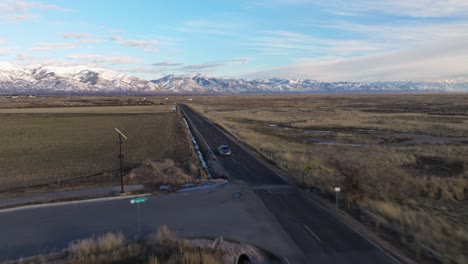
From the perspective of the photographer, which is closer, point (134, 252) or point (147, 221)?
point (134, 252)

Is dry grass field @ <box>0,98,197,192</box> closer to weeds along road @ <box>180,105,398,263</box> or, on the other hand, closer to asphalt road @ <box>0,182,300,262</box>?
asphalt road @ <box>0,182,300,262</box>

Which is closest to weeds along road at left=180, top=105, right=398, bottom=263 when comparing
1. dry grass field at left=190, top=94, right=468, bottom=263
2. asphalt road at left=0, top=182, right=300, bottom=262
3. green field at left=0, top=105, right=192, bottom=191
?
asphalt road at left=0, top=182, right=300, bottom=262

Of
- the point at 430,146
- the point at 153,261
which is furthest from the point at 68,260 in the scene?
the point at 430,146

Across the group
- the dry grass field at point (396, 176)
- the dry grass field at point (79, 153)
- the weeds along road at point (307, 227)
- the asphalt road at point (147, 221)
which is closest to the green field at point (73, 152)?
the dry grass field at point (79, 153)

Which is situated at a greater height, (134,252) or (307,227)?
(134,252)

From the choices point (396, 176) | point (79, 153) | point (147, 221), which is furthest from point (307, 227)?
point (79, 153)

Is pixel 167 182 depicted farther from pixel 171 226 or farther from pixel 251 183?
pixel 171 226

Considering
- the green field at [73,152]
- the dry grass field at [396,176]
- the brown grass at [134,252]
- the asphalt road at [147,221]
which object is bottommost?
the green field at [73,152]

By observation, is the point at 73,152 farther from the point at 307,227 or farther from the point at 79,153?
the point at 307,227

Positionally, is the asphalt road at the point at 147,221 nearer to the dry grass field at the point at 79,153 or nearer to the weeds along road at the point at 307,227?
the weeds along road at the point at 307,227
